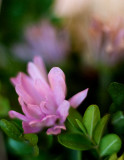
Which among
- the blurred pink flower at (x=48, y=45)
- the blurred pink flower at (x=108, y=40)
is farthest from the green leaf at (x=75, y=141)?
→ the blurred pink flower at (x=48, y=45)

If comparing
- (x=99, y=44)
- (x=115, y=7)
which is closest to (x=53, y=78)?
(x=99, y=44)

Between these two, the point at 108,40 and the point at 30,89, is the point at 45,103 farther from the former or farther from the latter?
the point at 108,40

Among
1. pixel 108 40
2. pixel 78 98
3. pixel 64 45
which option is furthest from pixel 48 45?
pixel 78 98

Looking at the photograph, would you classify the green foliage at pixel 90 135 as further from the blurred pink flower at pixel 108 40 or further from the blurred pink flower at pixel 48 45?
the blurred pink flower at pixel 48 45

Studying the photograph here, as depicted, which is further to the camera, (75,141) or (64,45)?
(64,45)

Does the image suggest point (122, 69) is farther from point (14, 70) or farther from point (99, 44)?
point (14, 70)

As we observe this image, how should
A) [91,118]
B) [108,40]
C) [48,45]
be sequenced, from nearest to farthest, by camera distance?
[91,118], [108,40], [48,45]
